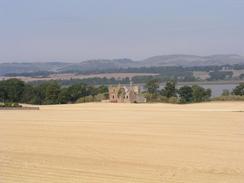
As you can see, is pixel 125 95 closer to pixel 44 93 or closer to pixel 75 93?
pixel 75 93

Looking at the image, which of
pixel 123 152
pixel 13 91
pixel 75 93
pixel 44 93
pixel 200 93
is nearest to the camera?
pixel 123 152

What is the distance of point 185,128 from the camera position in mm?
22812

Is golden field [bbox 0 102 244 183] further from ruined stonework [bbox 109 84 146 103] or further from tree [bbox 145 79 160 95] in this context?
tree [bbox 145 79 160 95]

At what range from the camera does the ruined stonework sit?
Result: 47.1 m

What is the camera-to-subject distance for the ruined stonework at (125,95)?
4706 centimetres

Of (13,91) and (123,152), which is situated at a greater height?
(123,152)

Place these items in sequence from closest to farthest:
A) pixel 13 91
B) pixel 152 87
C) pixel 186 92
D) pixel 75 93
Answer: pixel 186 92
pixel 75 93
pixel 152 87
pixel 13 91

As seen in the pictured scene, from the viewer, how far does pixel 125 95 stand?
47.4 metres

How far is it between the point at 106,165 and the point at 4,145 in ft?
17.6

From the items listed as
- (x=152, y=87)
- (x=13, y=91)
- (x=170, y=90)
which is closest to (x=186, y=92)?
(x=170, y=90)

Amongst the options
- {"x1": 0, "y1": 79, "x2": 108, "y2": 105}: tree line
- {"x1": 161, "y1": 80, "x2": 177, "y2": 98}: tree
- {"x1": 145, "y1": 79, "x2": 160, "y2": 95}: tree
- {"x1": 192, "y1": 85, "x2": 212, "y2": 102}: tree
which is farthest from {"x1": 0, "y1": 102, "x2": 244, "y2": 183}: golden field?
{"x1": 145, "y1": 79, "x2": 160, "y2": 95}: tree

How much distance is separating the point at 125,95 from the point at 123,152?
3177cm

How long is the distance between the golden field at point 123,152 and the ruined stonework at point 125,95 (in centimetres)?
2147

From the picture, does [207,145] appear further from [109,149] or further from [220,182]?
[220,182]
